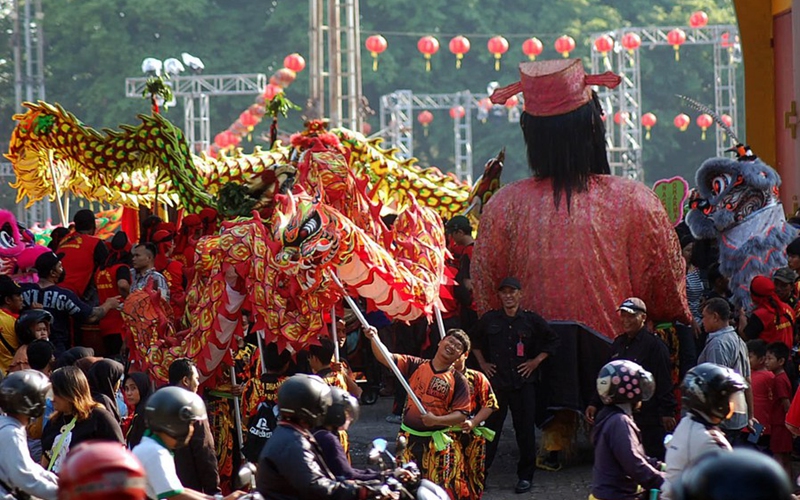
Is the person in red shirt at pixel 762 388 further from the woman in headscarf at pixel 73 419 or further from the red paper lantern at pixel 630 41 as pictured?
the red paper lantern at pixel 630 41

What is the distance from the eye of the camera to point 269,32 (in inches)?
1607

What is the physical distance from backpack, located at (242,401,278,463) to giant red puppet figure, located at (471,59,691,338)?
8.01ft

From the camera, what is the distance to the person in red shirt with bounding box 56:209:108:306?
1154cm

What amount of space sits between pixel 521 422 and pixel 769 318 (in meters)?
1.87

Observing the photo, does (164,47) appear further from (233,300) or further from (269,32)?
(233,300)

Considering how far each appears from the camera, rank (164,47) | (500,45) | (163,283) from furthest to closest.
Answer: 1. (164,47)
2. (500,45)
3. (163,283)

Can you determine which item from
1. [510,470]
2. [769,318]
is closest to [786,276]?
[769,318]

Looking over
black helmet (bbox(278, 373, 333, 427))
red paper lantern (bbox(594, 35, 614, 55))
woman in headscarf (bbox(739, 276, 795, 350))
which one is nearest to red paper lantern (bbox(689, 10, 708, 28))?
red paper lantern (bbox(594, 35, 614, 55))

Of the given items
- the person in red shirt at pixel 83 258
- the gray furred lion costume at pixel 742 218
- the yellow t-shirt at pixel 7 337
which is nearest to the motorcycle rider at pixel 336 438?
the yellow t-shirt at pixel 7 337

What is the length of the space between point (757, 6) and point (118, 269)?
24.0ft

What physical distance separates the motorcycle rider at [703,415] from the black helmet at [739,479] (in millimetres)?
2482

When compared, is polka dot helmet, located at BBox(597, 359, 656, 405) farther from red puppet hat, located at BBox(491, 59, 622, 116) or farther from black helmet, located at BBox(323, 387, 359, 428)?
red puppet hat, located at BBox(491, 59, 622, 116)

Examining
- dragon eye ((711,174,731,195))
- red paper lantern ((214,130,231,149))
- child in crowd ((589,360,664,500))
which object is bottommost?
child in crowd ((589,360,664,500))

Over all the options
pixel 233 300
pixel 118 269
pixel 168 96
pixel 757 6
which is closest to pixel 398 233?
pixel 233 300
